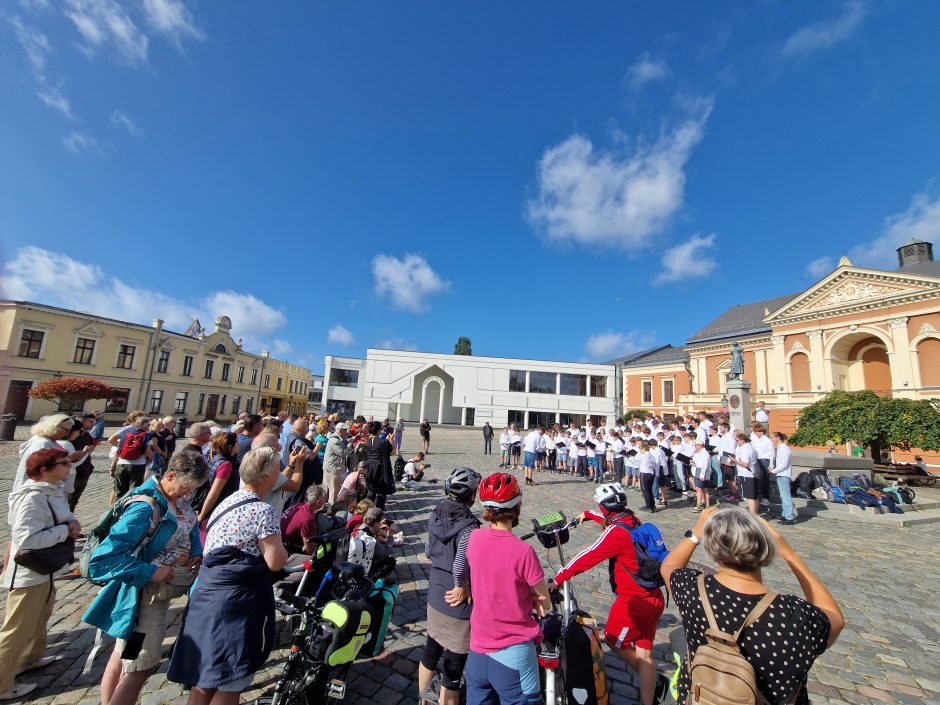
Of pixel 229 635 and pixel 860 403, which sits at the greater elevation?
pixel 860 403

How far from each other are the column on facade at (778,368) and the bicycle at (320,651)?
132 ft

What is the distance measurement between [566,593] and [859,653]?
3.65 m

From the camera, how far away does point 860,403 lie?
19234mm

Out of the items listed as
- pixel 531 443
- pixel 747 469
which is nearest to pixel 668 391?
pixel 531 443

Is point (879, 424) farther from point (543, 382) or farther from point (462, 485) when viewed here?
point (543, 382)

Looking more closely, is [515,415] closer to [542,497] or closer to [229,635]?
[542,497]

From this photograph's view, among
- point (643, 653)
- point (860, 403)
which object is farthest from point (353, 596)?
point (860, 403)

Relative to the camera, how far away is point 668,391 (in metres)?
45.8

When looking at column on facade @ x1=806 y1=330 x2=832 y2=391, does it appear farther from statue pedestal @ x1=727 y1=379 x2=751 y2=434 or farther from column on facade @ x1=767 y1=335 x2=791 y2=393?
statue pedestal @ x1=727 y1=379 x2=751 y2=434

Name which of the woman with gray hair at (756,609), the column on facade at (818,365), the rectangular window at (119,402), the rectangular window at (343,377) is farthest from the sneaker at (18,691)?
the rectangular window at (343,377)

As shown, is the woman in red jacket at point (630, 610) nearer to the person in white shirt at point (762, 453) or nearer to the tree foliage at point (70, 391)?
the person in white shirt at point (762, 453)

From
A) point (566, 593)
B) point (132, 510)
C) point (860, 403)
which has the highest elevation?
point (860, 403)

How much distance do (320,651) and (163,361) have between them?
4164 centimetres

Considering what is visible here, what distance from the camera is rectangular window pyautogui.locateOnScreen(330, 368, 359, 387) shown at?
4409 cm
